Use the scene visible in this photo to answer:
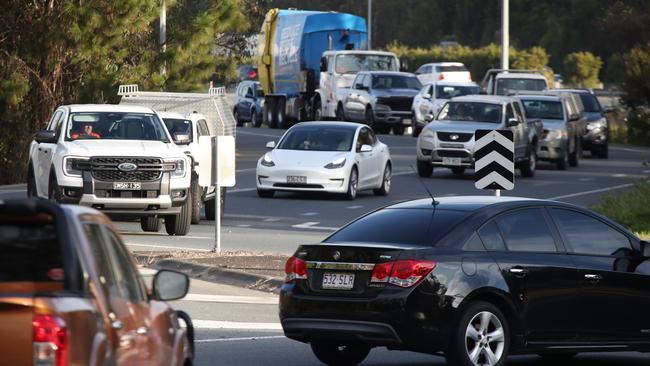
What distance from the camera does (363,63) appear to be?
55.8 m

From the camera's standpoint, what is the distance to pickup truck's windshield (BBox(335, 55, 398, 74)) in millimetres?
54969

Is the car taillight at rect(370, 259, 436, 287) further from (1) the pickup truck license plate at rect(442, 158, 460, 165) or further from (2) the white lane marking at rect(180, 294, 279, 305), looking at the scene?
(1) the pickup truck license plate at rect(442, 158, 460, 165)

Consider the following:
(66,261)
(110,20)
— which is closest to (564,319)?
(66,261)

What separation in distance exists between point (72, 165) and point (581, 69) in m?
61.2

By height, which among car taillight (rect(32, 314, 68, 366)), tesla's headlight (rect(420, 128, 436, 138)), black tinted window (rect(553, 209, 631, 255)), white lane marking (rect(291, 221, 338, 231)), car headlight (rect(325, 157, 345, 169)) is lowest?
white lane marking (rect(291, 221, 338, 231))

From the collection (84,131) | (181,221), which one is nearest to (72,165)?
(84,131)

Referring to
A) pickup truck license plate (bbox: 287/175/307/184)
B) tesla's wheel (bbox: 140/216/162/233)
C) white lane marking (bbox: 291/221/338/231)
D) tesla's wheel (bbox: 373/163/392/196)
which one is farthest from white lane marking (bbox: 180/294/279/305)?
tesla's wheel (bbox: 373/163/392/196)

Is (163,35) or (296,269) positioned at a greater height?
(163,35)

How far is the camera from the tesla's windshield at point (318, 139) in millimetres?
31219

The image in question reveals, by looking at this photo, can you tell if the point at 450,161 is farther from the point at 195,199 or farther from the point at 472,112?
Result: the point at 195,199

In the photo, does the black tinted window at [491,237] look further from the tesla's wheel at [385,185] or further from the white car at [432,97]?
the white car at [432,97]

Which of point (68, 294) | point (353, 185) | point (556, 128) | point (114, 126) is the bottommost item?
point (353, 185)

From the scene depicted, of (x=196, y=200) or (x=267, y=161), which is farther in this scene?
(x=267, y=161)

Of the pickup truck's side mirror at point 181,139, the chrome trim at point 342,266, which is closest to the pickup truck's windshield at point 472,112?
the pickup truck's side mirror at point 181,139
